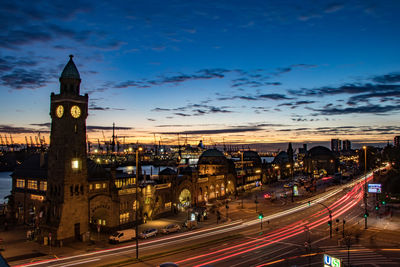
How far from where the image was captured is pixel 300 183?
449ft

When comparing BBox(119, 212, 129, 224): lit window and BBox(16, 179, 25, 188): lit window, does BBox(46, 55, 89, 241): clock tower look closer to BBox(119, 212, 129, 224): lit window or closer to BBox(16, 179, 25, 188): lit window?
BBox(119, 212, 129, 224): lit window

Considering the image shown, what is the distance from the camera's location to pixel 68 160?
5356cm

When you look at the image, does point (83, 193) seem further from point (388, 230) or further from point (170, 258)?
point (388, 230)

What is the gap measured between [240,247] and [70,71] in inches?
1613

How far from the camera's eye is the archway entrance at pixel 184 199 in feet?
264

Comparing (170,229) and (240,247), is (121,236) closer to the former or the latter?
(170,229)

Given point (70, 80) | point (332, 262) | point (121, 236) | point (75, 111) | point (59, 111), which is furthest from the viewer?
point (70, 80)

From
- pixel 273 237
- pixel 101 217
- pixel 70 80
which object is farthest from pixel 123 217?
pixel 273 237

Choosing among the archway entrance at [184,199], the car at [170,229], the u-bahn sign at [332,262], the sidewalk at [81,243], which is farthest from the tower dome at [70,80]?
the u-bahn sign at [332,262]

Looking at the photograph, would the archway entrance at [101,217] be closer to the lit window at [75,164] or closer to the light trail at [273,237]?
the lit window at [75,164]

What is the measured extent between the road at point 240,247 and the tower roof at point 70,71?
2998cm

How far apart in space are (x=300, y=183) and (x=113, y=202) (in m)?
97.6

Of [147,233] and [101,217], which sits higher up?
[101,217]

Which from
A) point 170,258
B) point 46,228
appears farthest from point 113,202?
point 170,258
